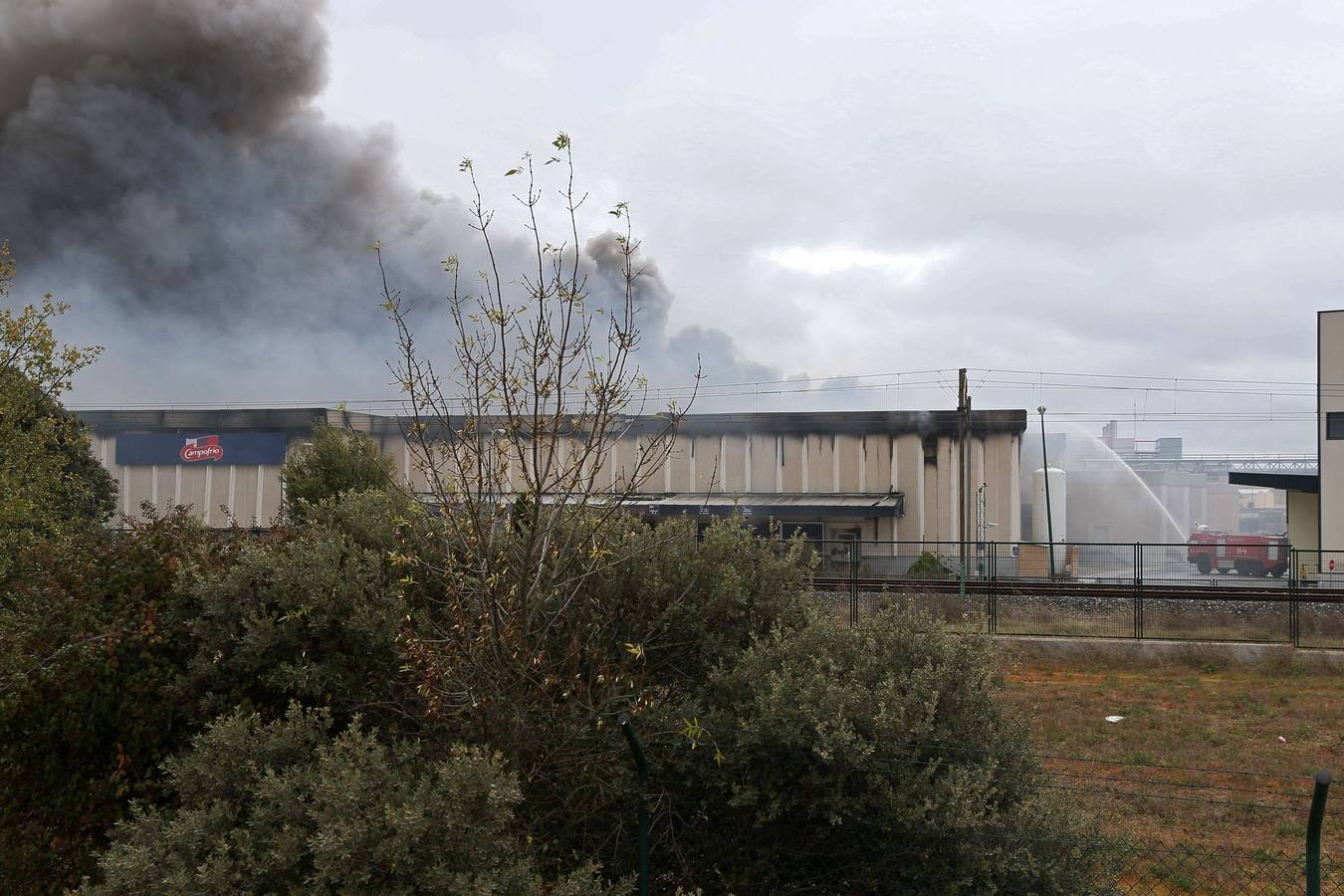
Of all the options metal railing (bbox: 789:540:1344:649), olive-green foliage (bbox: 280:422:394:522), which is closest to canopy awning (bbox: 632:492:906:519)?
metal railing (bbox: 789:540:1344:649)

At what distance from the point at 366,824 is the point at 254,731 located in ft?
4.58

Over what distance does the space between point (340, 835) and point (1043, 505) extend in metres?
36.9

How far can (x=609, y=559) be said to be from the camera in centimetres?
634

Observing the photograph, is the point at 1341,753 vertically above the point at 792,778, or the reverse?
the point at 792,778

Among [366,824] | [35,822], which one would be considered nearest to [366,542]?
[35,822]

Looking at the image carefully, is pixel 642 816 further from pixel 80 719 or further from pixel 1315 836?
pixel 80 719

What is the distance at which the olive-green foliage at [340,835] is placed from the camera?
4266mm

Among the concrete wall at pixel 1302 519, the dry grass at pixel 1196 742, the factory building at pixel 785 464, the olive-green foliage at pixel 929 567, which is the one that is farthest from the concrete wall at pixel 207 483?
the concrete wall at pixel 1302 519

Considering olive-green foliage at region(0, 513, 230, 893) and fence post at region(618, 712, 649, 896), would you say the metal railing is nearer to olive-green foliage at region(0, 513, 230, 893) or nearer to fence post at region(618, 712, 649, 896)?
fence post at region(618, 712, 649, 896)

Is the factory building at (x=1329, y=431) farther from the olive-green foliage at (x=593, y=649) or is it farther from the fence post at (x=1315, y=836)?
the fence post at (x=1315, y=836)

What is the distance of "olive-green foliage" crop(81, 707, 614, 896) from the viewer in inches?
168

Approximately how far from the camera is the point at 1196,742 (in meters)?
12.1

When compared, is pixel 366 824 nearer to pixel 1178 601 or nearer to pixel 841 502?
pixel 1178 601

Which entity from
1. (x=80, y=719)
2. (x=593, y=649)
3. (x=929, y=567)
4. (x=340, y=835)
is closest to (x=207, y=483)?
(x=929, y=567)
